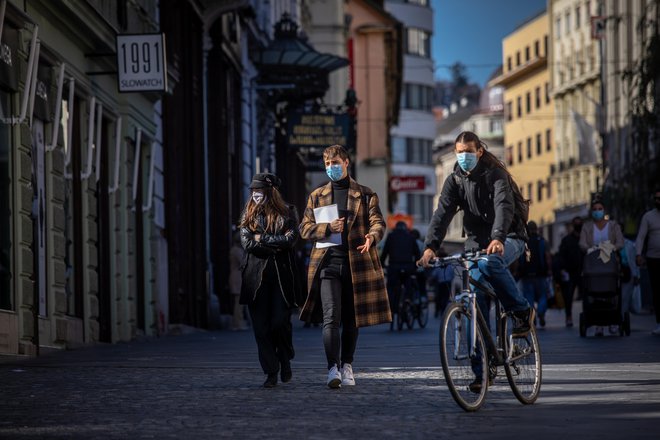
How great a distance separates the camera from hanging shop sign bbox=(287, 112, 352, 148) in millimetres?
46469

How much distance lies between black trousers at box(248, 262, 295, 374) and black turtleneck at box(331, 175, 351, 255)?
0.70 metres

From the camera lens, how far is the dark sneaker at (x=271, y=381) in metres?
13.1

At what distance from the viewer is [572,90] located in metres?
114

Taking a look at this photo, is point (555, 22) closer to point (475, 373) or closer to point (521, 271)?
point (521, 271)

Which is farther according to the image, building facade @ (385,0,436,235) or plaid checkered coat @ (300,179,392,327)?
building facade @ (385,0,436,235)

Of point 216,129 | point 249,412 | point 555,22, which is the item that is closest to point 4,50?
point 249,412

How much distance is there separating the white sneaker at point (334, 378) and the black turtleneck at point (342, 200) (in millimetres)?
902

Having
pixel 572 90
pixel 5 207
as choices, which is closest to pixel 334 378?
pixel 5 207

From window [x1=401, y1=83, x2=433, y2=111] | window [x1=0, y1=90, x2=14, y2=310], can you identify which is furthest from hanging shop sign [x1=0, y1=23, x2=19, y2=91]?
window [x1=401, y1=83, x2=433, y2=111]

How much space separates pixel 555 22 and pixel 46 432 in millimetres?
110371

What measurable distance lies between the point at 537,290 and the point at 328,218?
1457 cm

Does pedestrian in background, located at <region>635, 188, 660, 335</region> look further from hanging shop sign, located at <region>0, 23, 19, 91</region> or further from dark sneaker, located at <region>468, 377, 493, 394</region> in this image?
dark sneaker, located at <region>468, 377, 493, 394</region>

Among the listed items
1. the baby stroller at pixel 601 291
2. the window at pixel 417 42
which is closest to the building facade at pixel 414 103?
the window at pixel 417 42

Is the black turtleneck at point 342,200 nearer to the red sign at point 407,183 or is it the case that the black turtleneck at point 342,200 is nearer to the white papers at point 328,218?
the white papers at point 328,218
